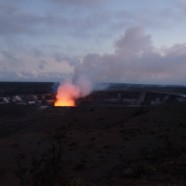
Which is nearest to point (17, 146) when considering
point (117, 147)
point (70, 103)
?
point (117, 147)

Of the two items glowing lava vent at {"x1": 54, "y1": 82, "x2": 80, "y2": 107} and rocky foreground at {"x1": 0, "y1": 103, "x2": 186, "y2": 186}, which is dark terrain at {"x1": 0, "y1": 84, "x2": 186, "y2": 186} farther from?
glowing lava vent at {"x1": 54, "y1": 82, "x2": 80, "y2": 107}

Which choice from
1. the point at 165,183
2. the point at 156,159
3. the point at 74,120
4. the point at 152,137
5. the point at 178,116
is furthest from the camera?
the point at 74,120

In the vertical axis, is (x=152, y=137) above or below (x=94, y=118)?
below

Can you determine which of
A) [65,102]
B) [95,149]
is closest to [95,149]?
[95,149]

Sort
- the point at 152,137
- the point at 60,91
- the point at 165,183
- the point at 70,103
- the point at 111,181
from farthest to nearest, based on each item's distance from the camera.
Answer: the point at 60,91, the point at 70,103, the point at 152,137, the point at 111,181, the point at 165,183

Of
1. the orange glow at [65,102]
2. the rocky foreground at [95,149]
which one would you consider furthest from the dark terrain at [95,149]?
the orange glow at [65,102]

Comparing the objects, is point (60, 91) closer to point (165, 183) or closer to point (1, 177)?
point (1, 177)

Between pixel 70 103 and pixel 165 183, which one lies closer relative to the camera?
pixel 165 183

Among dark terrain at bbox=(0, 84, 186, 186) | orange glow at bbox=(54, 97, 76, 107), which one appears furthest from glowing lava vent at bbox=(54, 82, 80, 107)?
dark terrain at bbox=(0, 84, 186, 186)
